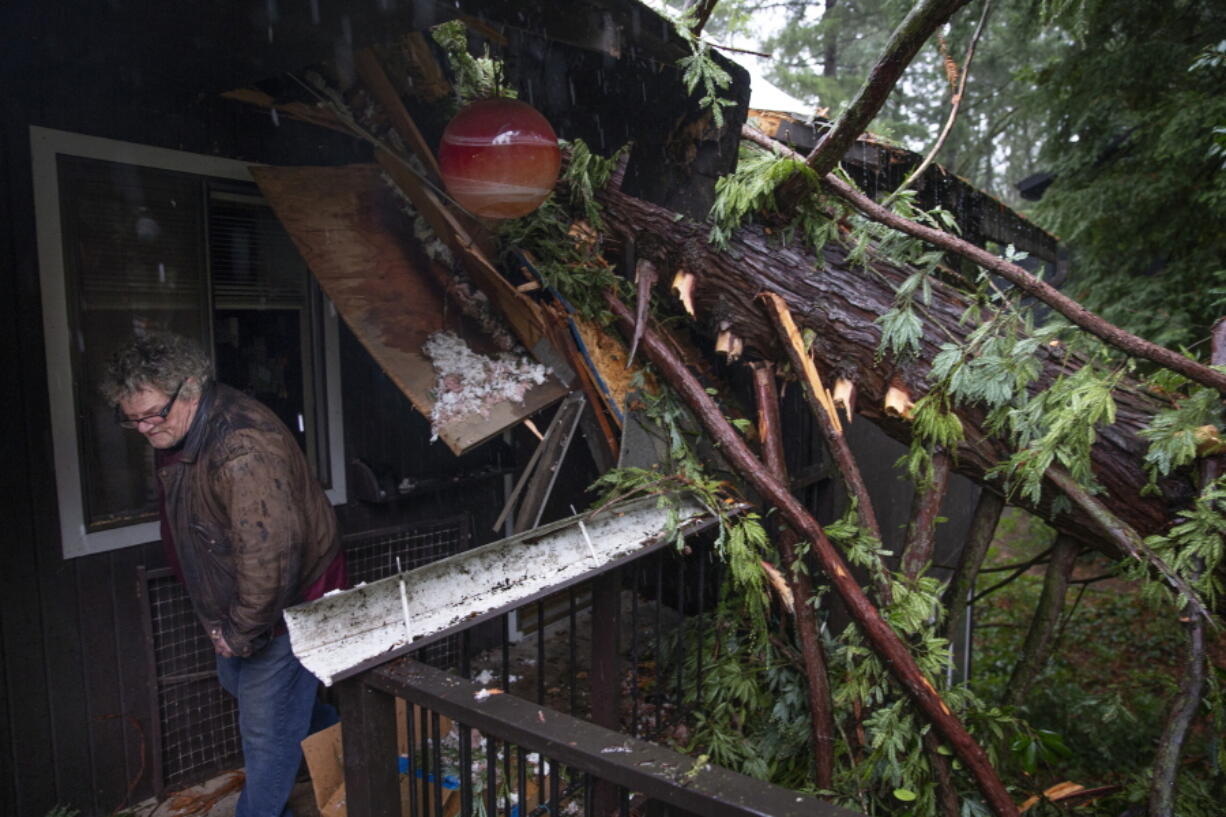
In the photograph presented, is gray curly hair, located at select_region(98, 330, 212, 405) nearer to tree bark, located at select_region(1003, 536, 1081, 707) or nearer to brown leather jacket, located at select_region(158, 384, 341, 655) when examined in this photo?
brown leather jacket, located at select_region(158, 384, 341, 655)

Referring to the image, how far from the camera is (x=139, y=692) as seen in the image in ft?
12.1

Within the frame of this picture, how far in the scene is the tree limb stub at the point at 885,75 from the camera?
2682mm

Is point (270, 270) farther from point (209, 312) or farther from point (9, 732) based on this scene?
point (9, 732)

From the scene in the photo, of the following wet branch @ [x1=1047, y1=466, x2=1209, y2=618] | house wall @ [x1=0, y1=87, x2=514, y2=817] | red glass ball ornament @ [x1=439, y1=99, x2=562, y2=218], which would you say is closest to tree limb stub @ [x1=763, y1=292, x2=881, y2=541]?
wet branch @ [x1=1047, y1=466, x2=1209, y2=618]

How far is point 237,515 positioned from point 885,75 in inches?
116

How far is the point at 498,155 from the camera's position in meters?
2.87

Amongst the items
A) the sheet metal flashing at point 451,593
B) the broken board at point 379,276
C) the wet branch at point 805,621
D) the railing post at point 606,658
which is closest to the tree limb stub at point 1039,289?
the wet branch at point 805,621

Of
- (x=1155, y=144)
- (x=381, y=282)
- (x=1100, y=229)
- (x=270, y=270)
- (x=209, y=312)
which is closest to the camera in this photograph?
(x=381, y=282)

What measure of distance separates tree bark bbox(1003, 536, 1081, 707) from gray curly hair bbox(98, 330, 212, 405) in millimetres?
3783

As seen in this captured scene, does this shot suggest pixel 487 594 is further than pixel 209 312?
No

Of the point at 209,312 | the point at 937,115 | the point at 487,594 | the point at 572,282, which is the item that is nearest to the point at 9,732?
the point at 209,312

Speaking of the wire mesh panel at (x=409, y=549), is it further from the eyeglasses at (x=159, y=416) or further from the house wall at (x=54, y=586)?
the eyeglasses at (x=159, y=416)

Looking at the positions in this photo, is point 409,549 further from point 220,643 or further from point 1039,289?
point 1039,289

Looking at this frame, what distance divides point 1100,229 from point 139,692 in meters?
9.40
